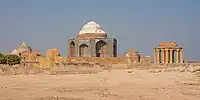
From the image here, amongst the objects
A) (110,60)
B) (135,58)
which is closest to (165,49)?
(135,58)

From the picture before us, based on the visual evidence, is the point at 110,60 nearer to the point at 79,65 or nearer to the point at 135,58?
the point at 135,58

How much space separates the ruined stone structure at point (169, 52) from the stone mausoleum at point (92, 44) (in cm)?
664

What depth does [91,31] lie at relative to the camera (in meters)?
52.0

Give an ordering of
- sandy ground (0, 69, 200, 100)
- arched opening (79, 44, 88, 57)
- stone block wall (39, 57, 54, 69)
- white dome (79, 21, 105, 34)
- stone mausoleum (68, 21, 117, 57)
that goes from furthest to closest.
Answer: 1. white dome (79, 21, 105, 34)
2. arched opening (79, 44, 88, 57)
3. stone mausoleum (68, 21, 117, 57)
4. stone block wall (39, 57, 54, 69)
5. sandy ground (0, 69, 200, 100)

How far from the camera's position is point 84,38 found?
5134cm

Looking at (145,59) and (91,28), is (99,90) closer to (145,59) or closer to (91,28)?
(145,59)

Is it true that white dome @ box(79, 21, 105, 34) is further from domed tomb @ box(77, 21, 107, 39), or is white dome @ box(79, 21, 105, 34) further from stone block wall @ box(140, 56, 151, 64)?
stone block wall @ box(140, 56, 151, 64)

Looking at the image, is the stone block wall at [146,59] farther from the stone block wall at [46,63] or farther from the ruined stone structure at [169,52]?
the stone block wall at [46,63]

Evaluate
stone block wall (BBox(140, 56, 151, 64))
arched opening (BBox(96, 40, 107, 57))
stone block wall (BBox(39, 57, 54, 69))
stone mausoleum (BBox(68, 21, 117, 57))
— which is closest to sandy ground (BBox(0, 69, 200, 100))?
stone block wall (BBox(39, 57, 54, 69))

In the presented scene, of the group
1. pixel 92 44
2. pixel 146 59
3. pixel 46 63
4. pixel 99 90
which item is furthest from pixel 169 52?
pixel 99 90

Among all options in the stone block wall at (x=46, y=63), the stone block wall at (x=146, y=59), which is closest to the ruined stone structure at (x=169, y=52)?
the stone block wall at (x=146, y=59)

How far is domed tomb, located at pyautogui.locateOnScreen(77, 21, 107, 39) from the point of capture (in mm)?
51375

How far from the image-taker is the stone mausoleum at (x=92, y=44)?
50.2 metres

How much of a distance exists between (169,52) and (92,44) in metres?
11.3
